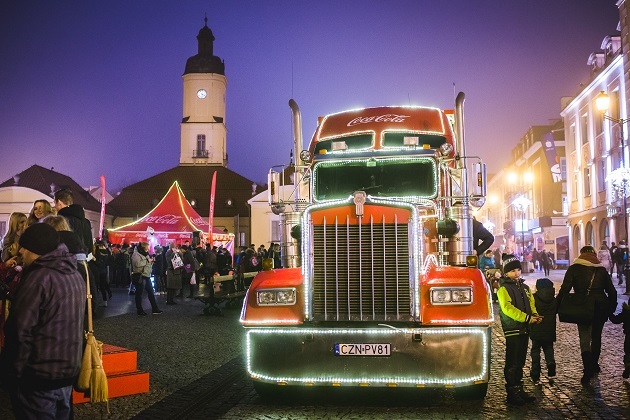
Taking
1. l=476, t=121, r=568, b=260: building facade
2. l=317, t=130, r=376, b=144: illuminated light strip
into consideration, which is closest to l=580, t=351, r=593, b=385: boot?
l=317, t=130, r=376, b=144: illuminated light strip

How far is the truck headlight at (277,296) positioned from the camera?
7367mm

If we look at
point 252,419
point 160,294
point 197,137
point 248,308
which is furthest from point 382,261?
point 197,137

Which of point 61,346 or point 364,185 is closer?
point 61,346

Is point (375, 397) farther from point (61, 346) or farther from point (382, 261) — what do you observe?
point (61, 346)

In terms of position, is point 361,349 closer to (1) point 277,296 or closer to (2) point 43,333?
(1) point 277,296

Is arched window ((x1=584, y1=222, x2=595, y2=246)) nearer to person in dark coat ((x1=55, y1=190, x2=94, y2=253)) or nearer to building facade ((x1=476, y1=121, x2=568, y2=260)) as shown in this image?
building facade ((x1=476, y1=121, x2=568, y2=260))

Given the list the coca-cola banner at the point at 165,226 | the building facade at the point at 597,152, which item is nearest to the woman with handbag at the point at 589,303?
the coca-cola banner at the point at 165,226

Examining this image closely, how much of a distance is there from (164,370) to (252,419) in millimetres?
3229

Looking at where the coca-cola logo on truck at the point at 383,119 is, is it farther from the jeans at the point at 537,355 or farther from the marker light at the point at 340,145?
the jeans at the point at 537,355

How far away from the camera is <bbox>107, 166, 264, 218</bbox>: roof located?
7306cm

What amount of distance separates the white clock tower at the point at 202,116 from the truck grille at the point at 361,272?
77478 millimetres

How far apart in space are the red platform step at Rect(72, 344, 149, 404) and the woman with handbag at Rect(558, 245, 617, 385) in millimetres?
5347

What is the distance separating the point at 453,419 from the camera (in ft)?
21.8

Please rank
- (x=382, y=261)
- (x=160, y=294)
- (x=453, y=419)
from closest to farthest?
(x=453, y=419) → (x=382, y=261) → (x=160, y=294)
